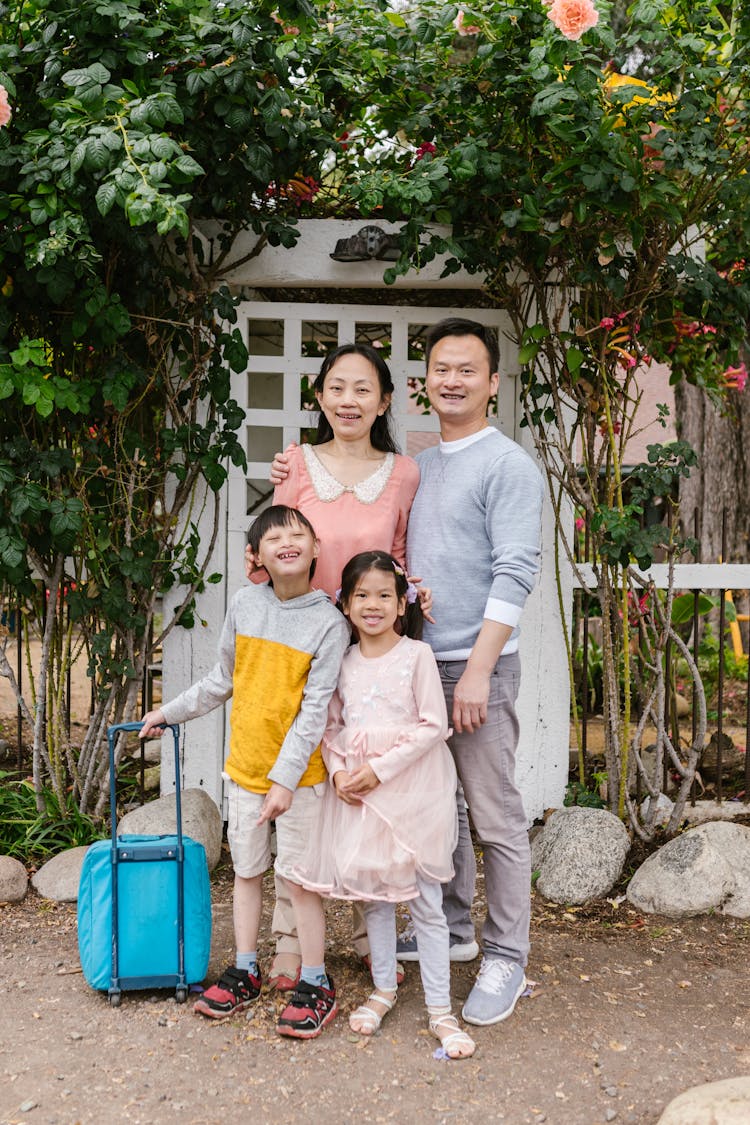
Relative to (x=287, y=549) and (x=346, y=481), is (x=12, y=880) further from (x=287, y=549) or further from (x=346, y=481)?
(x=346, y=481)

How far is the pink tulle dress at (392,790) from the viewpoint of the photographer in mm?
2799

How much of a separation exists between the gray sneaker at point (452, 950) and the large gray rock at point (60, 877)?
4.02 feet

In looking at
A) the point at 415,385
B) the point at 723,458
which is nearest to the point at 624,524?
the point at 415,385

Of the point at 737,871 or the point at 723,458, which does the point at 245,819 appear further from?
the point at 723,458

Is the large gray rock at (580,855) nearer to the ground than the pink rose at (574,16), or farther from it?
nearer to the ground

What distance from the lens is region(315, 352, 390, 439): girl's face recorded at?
2977mm

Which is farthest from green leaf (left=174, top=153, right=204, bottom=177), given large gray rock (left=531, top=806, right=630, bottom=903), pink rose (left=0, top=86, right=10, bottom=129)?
large gray rock (left=531, top=806, right=630, bottom=903)

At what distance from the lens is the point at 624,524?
12.8 ft

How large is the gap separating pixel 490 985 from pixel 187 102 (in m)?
2.90

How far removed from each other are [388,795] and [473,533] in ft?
2.45

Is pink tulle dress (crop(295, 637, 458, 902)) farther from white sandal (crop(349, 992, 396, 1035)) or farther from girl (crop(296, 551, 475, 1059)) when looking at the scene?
white sandal (crop(349, 992, 396, 1035))

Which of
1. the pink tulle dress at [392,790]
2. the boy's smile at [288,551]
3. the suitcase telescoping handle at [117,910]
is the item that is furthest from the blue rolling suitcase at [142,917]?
the boy's smile at [288,551]

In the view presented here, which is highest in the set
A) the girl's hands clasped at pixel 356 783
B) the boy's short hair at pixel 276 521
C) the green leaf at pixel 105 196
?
the green leaf at pixel 105 196

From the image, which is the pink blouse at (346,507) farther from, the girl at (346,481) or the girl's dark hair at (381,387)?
the girl's dark hair at (381,387)
